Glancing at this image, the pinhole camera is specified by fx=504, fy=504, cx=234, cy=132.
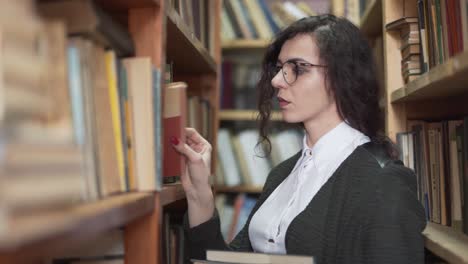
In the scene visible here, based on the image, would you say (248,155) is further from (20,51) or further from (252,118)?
(20,51)

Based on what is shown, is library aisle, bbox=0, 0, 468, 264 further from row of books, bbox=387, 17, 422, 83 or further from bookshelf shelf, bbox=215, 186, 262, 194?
bookshelf shelf, bbox=215, 186, 262, 194

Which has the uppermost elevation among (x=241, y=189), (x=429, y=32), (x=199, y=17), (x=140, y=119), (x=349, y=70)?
(x=199, y=17)

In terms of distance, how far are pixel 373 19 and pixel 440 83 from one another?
3.46ft

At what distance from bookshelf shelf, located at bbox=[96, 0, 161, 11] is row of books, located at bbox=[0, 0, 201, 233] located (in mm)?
92

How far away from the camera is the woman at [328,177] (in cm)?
118

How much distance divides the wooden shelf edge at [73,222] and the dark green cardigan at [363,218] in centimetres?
58

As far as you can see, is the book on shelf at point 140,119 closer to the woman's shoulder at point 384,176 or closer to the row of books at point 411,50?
the woman's shoulder at point 384,176

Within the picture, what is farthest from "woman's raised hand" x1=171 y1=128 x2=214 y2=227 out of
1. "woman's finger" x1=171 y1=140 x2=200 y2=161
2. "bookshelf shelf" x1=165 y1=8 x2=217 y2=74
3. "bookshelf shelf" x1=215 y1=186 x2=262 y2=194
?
"bookshelf shelf" x1=215 y1=186 x2=262 y2=194

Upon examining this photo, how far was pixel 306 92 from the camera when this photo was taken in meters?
1.45

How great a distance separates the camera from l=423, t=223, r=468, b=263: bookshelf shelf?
109 centimetres

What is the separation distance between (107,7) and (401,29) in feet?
3.80

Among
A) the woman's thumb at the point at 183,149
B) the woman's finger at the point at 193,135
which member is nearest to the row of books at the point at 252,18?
the woman's finger at the point at 193,135

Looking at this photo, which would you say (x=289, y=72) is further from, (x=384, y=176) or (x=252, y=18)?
(x=252, y=18)

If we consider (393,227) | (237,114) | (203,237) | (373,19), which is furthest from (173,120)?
(237,114)
